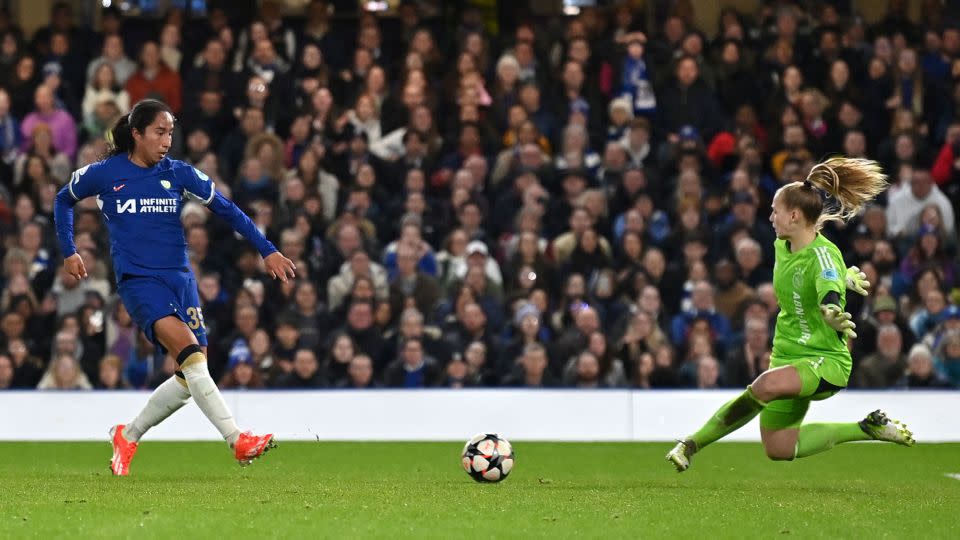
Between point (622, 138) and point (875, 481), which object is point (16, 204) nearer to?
point (622, 138)

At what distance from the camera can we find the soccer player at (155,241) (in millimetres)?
9586

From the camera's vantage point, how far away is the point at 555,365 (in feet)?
49.0

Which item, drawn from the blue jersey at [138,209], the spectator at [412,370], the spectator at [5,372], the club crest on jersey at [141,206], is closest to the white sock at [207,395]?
the blue jersey at [138,209]

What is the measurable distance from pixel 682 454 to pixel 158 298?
3129 millimetres

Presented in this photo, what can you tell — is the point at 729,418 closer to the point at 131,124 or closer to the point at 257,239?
the point at 257,239

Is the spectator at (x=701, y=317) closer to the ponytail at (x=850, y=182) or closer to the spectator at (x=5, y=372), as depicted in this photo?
the ponytail at (x=850, y=182)

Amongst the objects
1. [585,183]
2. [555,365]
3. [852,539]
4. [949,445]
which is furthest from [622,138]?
[852,539]

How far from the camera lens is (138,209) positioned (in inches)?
382

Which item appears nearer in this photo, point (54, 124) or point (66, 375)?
point (66, 375)

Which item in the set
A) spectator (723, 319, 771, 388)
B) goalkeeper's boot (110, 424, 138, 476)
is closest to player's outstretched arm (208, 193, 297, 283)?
goalkeeper's boot (110, 424, 138, 476)

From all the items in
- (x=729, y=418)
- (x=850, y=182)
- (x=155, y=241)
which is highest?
(x=850, y=182)

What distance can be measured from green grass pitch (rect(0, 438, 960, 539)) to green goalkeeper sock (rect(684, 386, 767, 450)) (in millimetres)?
282

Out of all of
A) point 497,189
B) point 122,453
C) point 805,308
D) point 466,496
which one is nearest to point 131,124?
point 122,453

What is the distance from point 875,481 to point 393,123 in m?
8.23
